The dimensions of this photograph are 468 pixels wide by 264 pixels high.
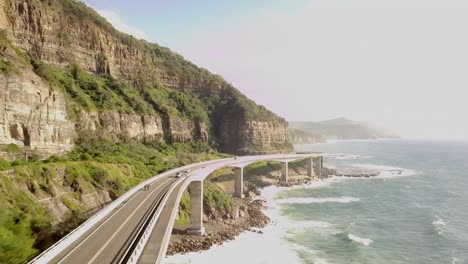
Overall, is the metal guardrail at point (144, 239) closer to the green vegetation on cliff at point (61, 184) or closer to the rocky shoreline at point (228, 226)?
the green vegetation on cliff at point (61, 184)

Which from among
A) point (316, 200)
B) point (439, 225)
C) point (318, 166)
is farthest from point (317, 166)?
point (439, 225)

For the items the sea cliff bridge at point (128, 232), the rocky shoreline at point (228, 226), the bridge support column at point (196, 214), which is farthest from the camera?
the bridge support column at point (196, 214)

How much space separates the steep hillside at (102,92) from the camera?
54.4m

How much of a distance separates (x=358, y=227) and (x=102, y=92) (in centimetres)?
7085

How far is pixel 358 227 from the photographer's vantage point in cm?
6562

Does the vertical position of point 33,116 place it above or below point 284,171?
above

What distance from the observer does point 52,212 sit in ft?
128

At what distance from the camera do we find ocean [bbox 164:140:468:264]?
50.7 meters

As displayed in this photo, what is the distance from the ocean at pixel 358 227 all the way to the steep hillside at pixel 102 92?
32.7 m

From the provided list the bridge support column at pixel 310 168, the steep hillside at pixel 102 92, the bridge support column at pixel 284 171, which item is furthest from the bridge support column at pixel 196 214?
the bridge support column at pixel 310 168

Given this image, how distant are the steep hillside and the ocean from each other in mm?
32663

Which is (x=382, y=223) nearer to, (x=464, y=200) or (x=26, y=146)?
(x=464, y=200)

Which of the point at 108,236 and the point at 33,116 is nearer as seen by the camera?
the point at 108,236

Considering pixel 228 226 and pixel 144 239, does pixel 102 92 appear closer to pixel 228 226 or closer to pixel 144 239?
pixel 228 226
